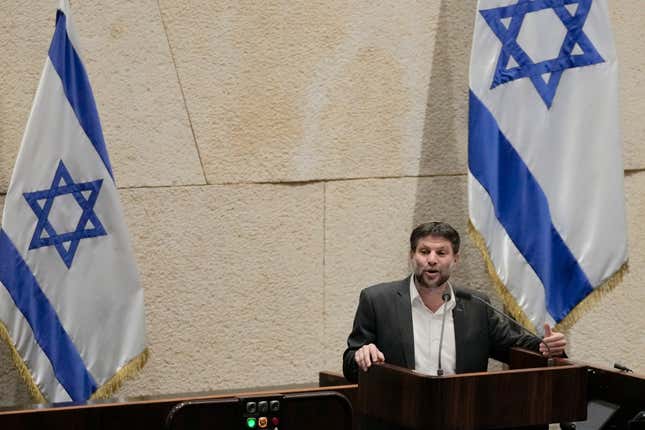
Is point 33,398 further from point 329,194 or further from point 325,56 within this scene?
point 325,56

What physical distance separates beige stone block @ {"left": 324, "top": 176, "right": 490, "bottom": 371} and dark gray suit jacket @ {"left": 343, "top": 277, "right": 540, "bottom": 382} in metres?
1.11

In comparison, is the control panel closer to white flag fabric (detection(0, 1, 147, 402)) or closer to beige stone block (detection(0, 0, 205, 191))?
white flag fabric (detection(0, 1, 147, 402))

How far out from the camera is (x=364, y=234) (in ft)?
19.6

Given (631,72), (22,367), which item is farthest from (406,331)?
(631,72)

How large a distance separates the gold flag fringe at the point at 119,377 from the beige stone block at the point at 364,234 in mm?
1171

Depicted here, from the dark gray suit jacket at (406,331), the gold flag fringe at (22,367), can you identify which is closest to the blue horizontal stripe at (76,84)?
the gold flag fringe at (22,367)

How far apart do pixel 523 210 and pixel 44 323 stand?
2.26 meters

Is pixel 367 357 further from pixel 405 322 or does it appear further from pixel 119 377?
pixel 119 377

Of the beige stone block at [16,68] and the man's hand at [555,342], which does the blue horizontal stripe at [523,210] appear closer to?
the man's hand at [555,342]

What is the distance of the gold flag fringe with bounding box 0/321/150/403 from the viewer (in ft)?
16.2

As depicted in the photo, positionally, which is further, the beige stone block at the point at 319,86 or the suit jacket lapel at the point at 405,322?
the beige stone block at the point at 319,86

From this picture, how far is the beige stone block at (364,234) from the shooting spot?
5.93 meters

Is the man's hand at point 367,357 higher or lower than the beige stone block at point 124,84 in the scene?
lower

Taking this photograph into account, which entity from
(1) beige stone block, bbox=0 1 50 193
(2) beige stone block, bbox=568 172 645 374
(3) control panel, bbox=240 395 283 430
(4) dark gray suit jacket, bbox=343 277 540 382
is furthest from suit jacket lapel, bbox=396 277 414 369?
(1) beige stone block, bbox=0 1 50 193
